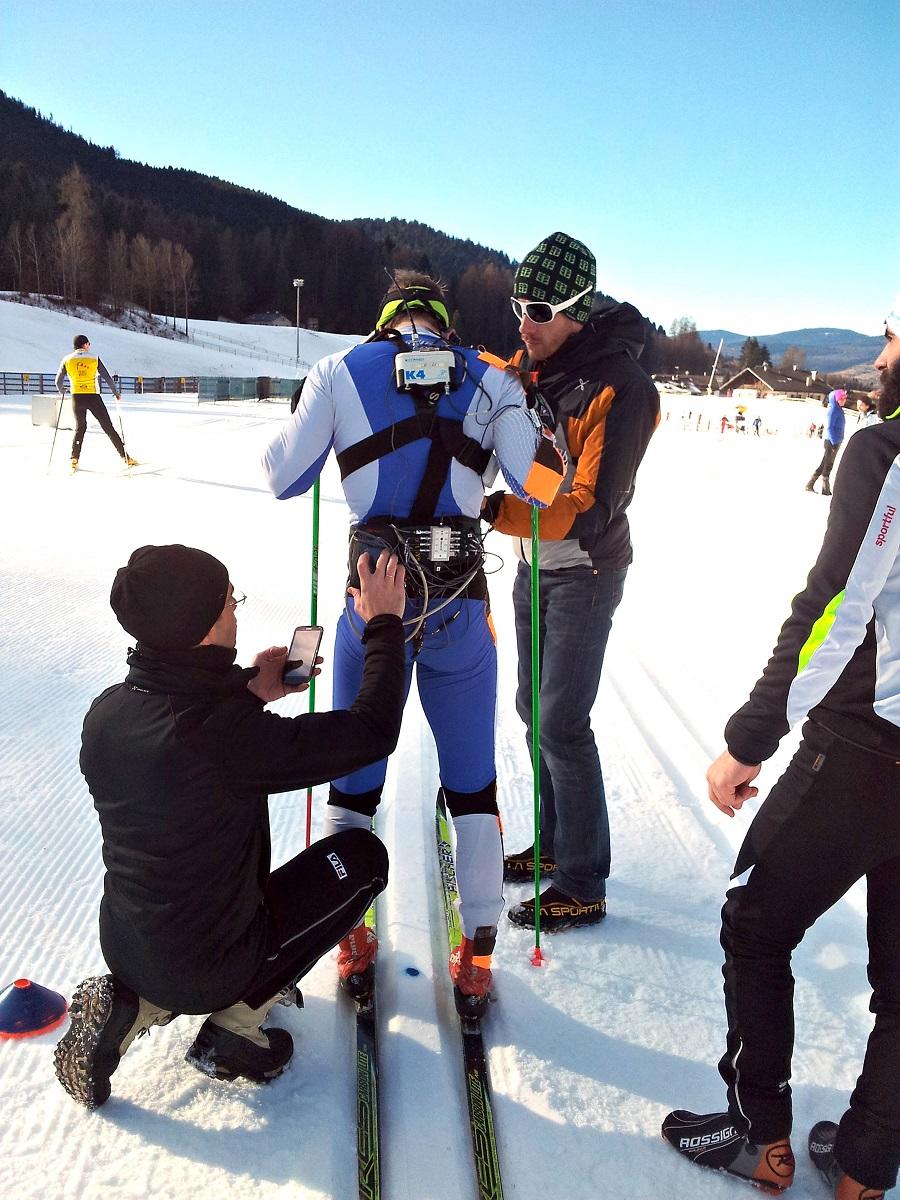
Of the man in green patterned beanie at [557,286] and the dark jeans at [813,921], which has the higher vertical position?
the man in green patterned beanie at [557,286]

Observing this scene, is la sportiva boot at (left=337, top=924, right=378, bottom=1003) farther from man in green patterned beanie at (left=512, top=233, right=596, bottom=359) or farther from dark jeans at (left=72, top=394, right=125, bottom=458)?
dark jeans at (left=72, top=394, right=125, bottom=458)

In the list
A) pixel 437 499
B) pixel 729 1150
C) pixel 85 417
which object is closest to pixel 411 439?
A: pixel 437 499

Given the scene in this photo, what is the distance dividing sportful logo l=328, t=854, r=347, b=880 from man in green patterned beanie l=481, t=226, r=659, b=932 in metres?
0.74

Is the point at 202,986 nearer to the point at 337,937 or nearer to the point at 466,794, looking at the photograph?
the point at 337,937

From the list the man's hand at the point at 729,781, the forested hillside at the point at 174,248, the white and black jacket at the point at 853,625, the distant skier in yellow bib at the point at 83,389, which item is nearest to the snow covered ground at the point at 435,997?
the man's hand at the point at 729,781

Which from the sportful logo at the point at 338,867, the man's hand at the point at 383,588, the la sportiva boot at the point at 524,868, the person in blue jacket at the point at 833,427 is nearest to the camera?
the man's hand at the point at 383,588

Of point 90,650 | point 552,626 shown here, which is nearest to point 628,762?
point 552,626

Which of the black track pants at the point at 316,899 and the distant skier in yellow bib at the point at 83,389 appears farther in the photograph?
the distant skier in yellow bib at the point at 83,389

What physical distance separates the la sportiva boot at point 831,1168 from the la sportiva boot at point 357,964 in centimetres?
114

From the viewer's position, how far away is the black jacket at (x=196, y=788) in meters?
1.58

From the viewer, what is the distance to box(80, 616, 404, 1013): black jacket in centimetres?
158

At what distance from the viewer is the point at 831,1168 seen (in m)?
1.74

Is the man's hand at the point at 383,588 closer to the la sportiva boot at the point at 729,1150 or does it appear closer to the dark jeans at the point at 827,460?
the la sportiva boot at the point at 729,1150

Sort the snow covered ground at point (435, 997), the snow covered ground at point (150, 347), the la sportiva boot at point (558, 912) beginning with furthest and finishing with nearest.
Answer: the snow covered ground at point (150, 347)
the la sportiva boot at point (558, 912)
the snow covered ground at point (435, 997)
